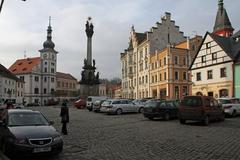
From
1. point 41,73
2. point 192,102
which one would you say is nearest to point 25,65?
point 41,73

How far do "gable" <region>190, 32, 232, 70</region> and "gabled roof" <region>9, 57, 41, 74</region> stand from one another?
7832 centimetres

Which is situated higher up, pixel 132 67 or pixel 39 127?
pixel 132 67

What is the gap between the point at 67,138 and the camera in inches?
573

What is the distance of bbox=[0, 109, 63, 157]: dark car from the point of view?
369 inches

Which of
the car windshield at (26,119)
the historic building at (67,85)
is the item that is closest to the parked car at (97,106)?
the car windshield at (26,119)

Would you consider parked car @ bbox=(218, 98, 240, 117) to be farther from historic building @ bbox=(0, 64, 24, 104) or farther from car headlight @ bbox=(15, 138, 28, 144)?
historic building @ bbox=(0, 64, 24, 104)

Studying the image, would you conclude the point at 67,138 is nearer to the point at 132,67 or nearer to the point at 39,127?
the point at 39,127

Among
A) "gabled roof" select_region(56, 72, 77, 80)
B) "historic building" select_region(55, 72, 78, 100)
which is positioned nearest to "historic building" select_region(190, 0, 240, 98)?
"historic building" select_region(55, 72, 78, 100)

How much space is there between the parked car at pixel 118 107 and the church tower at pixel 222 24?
3526 cm

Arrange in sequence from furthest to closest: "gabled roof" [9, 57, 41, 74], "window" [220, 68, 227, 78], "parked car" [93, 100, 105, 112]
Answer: "gabled roof" [9, 57, 41, 74] < "window" [220, 68, 227, 78] < "parked car" [93, 100, 105, 112]

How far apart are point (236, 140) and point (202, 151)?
3452mm

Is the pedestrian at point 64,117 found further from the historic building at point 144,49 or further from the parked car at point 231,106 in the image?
the historic building at point 144,49

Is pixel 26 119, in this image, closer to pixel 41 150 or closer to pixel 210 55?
pixel 41 150

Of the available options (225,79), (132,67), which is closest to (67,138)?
(225,79)
